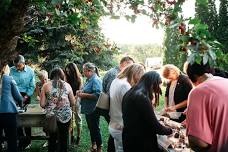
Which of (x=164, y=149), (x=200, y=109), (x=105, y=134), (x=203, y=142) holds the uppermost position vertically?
(x=200, y=109)

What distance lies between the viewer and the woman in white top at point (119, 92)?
5547 mm

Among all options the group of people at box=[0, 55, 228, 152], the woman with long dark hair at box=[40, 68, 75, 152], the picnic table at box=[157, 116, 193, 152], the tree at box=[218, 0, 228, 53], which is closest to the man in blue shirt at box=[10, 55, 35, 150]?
the group of people at box=[0, 55, 228, 152]

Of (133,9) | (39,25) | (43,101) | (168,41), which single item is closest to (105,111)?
(43,101)

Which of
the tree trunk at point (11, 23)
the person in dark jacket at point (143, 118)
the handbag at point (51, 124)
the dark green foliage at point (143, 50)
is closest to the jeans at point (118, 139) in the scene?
the person in dark jacket at point (143, 118)

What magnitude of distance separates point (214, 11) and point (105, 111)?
60.7 feet

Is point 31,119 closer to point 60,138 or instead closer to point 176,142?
point 60,138

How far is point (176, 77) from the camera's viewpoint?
A: 25.1ft

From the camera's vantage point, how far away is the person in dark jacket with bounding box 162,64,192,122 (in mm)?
7473

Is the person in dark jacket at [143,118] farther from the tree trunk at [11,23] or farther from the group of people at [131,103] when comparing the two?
the tree trunk at [11,23]

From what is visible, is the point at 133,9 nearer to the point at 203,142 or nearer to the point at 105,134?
the point at 203,142

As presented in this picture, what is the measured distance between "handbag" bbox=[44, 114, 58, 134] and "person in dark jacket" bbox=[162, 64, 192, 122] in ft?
6.22

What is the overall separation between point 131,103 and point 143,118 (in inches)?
8.1

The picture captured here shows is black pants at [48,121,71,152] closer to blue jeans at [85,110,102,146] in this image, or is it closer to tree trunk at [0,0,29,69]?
blue jeans at [85,110,102,146]

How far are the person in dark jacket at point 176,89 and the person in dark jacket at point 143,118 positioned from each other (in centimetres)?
259
